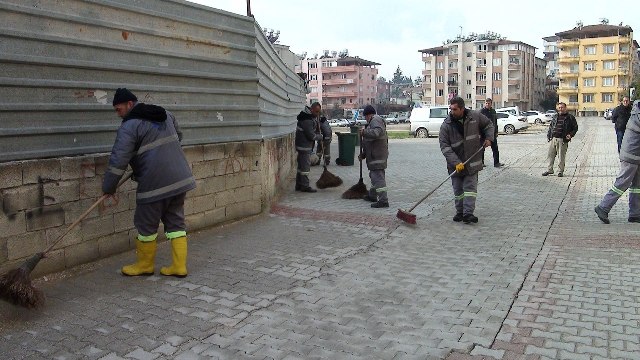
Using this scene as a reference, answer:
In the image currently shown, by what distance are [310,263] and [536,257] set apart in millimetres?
2389

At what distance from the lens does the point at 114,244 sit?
5.75 metres

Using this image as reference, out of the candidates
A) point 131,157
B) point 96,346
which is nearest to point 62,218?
point 131,157

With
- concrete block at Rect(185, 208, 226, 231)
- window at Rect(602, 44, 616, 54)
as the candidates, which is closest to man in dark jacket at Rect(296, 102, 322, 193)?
concrete block at Rect(185, 208, 226, 231)

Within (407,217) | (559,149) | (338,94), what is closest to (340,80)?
(338,94)

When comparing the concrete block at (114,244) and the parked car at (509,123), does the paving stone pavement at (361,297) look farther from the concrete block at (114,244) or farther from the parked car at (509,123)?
the parked car at (509,123)

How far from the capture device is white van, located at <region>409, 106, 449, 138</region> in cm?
3109

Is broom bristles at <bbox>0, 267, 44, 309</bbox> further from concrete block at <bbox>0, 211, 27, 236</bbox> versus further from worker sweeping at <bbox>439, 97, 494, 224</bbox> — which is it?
worker sweeping at <bbox>439, 97, 494, 224</bbox>

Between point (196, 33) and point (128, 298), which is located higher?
point (196, 33)

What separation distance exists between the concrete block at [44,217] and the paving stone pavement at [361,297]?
47 centimetres

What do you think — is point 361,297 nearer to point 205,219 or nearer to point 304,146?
point 205,219

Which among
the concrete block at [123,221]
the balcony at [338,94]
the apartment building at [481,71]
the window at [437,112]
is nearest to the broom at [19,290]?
the concrete block at [123,221]

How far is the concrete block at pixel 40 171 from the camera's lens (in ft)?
15.9

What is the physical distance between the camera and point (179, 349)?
12.1 feet

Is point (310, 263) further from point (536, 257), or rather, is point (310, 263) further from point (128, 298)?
point (536, 257)
